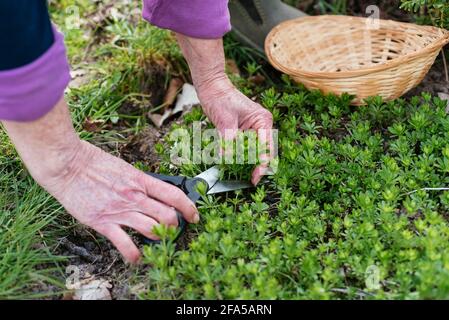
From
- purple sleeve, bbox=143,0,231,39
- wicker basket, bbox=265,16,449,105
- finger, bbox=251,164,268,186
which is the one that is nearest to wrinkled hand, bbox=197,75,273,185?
finger, bbox=251,164,268,186

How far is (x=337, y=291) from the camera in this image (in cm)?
225

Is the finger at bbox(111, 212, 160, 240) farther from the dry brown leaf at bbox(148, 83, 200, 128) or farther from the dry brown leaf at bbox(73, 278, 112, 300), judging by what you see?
the dry brown leaf at bbox(148, 83, 200, 128)

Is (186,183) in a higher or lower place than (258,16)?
lower

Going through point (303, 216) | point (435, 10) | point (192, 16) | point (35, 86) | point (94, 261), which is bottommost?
point (94, 261)

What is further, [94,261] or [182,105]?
[182,105]

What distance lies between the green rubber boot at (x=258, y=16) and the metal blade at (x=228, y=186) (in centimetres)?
132

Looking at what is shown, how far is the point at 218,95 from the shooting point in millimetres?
2928

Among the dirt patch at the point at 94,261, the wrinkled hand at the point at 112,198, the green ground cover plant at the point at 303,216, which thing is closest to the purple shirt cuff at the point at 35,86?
the wrinkled hand at the point at 112,198

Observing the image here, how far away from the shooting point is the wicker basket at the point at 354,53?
119 inches

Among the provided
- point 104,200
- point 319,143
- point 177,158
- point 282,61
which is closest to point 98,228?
point 104,200

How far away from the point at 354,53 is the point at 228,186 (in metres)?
1.36

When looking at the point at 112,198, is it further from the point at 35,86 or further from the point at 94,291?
the point at 35,86

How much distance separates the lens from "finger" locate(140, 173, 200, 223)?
2.43m

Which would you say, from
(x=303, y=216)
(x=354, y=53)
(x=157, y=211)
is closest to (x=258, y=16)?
(x=354, y=53)
